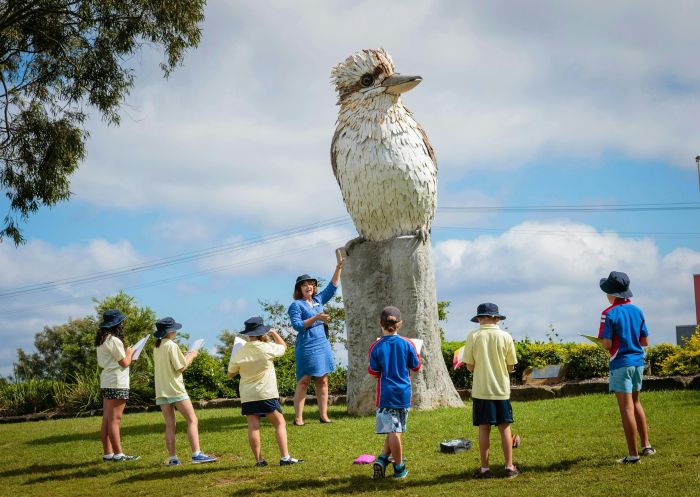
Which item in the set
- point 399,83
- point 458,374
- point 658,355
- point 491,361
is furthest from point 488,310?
point 658,355

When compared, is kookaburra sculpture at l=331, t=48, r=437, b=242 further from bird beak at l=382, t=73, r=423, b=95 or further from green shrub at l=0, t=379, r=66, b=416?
green shrub at l=0, t=379, r=66, b=416

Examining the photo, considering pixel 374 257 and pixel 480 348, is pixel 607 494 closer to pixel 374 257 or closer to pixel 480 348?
pixel 480 348

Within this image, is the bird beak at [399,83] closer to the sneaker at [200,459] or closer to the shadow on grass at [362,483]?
the sneaker at [200,459]

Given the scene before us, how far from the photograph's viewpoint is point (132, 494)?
7809 millimetres

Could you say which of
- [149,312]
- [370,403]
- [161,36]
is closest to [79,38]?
[161,36]

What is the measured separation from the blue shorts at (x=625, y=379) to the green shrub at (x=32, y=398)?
526 inches

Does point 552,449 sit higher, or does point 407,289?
point 407,289

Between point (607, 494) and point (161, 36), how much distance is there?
1427 centimetres

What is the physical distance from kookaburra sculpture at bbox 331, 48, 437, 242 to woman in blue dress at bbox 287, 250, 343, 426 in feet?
4.71

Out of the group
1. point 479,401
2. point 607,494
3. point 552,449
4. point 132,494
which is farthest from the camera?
point 552,449

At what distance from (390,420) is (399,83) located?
559cm

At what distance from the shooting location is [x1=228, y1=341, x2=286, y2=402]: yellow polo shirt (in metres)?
8.12

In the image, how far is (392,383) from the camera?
7.24m

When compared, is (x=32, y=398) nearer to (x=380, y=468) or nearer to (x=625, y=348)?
(x=380, y=468)
